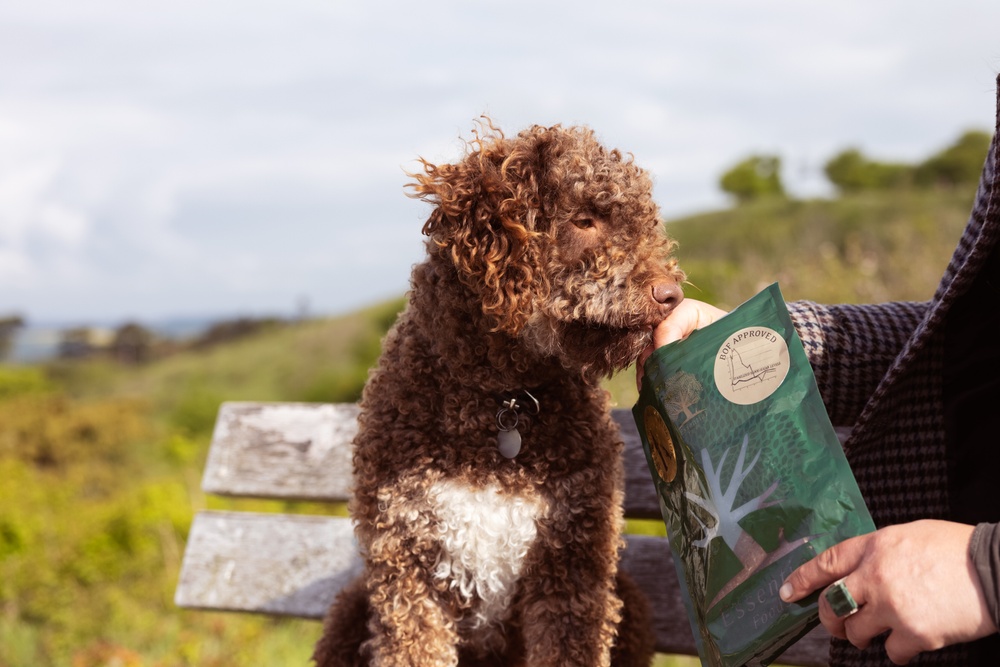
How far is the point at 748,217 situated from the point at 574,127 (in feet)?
71.6

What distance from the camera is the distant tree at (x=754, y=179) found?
2731 cm

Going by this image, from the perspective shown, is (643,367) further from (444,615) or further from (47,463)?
(47,463)

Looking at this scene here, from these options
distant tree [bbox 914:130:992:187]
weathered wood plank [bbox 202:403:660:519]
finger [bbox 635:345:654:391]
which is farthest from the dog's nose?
distant tree [bbox 914:130:992:187]

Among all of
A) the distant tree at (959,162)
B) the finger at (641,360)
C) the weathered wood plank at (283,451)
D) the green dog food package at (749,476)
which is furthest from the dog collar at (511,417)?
the distant tree at (959,162)

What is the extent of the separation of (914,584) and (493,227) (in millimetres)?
1213

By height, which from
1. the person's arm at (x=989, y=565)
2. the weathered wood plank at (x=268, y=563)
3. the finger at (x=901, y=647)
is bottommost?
the weathered wood plank at (x=268, y=563)

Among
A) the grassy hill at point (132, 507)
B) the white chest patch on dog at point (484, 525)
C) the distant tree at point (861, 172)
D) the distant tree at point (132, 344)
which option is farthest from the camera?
the distant tree at point (132, 344)

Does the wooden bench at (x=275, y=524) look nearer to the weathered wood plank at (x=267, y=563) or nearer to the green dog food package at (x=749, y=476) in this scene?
the weathered wood plank at (x=267, y=563)

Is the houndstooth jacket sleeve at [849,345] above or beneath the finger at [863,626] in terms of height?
above

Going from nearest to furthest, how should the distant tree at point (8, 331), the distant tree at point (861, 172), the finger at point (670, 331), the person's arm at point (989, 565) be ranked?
1. the person's arm at point (989, 565)
2. the finger at point (670, 331)
3. the distant tree at point (8, 331)
4. the distant tree at point (861, 172)

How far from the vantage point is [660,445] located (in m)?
2.12

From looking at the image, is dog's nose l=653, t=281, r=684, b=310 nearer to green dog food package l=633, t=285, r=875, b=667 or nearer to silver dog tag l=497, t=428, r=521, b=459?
green dog food package l=633, t=285, r=875, b=667

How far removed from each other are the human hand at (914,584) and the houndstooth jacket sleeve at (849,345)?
71cm

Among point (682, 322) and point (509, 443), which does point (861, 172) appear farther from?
point (509, 443)
